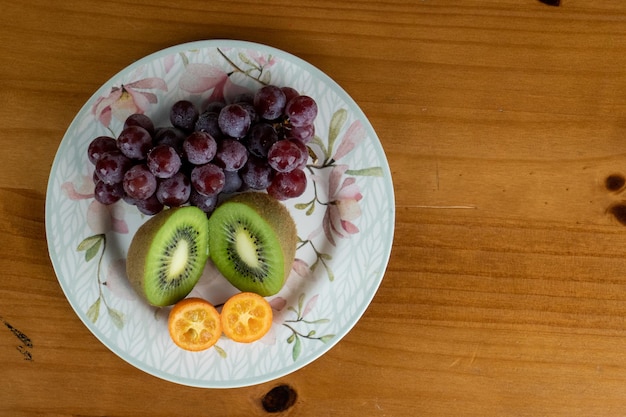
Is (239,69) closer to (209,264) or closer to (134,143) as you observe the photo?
(134,143)

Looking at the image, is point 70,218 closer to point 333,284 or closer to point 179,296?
point 179,296

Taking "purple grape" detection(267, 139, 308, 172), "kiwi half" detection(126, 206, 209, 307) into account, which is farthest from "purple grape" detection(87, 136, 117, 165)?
"purple grape" detection(267, 139, 308, 172)

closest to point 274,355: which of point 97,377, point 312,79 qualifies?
point 97,377

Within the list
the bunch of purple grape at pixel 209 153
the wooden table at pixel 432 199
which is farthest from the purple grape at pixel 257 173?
the wooden table at pixel 432 199

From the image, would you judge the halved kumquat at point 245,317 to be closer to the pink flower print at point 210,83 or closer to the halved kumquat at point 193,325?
the halved kumquat at point 193,325

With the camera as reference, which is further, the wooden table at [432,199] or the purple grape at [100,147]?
the wooden table at [432,199]

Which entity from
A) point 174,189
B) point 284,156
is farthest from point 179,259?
point 284,156
